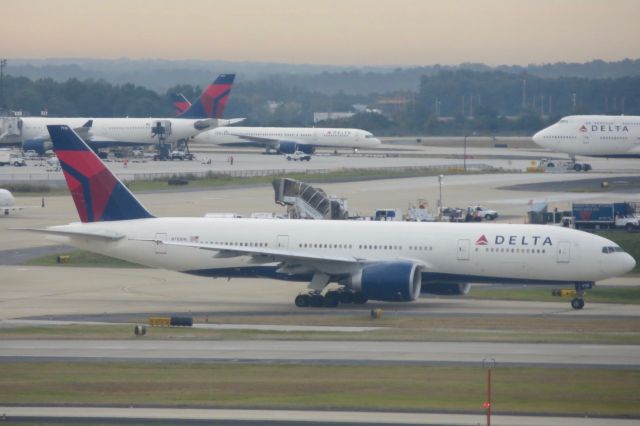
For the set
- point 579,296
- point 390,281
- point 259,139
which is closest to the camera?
point 390,281

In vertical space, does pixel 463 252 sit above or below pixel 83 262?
above

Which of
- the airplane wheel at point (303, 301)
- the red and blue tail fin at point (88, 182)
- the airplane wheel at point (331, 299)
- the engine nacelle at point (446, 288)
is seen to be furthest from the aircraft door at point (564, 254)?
the red and blue tail fin at point (88, 182)

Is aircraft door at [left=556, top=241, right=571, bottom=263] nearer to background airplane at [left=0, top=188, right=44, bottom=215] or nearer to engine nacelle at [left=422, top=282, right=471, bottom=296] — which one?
engine nacelle at [left=422, top=282, right=471, bottom=296]

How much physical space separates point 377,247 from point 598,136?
9389 cm

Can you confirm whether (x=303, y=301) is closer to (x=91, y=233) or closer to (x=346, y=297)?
(x=346, y=297)

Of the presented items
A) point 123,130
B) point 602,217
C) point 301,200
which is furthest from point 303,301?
point 123,130

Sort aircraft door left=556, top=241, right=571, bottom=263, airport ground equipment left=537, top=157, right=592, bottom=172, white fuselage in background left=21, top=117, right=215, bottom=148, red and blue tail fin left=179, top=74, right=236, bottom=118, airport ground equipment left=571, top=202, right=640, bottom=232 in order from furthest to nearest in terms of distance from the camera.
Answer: red and blue tail fin left=179, top=74, right=236, bottom=118 → white fuselage in background left=21, top=117, right=215, bottom=148 → airport ground equipment left=537, top=157, right=592, bottom=172 → airport ground equipment left=571, top=202, right=640, bottom=232 → aircraft door left=556, top=241, right=571, bottom=263

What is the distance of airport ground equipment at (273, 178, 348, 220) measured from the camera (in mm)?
66688

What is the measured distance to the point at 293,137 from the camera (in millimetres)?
163500

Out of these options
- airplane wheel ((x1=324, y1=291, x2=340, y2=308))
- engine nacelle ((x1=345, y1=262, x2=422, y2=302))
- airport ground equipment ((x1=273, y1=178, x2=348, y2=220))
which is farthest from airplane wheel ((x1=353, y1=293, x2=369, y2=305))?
airport ground equipment ((x1=273, y1=178, x2=348, y2=220))

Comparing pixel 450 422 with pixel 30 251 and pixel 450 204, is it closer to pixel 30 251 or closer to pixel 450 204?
pixel 30 251

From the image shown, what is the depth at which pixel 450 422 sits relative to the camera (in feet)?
90.8

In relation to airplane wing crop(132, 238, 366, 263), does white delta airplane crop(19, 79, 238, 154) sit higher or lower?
higher

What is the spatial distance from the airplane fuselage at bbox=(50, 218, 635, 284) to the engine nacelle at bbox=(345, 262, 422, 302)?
0.81 metres
